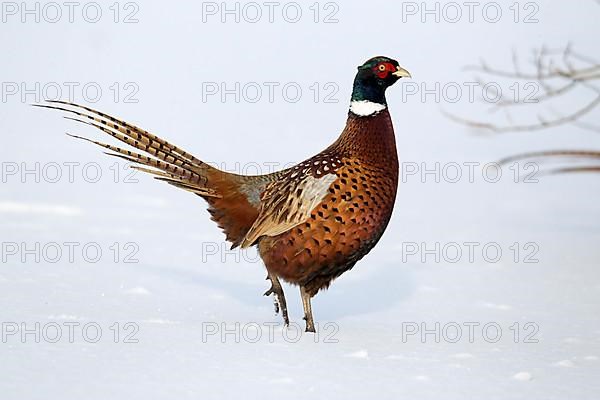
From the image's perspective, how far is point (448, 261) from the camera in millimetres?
8172

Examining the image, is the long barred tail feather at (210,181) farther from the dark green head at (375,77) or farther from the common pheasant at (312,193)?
the dark green head at (375,77)

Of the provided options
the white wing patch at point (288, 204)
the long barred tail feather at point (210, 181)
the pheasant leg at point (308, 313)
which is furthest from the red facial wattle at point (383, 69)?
the pheasant leg at point (308, 313)

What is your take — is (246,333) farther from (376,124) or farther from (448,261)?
(448,261)

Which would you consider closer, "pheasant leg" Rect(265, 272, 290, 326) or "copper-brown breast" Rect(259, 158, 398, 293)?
"copper-brown breast" Rect(259, 158, 398, 293)

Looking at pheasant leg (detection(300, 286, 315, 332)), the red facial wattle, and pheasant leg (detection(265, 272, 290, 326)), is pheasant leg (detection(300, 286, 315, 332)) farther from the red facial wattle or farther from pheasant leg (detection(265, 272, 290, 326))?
the red facial wattle

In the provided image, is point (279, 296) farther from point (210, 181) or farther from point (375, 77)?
point (375, 77)

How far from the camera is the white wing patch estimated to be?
5457mm

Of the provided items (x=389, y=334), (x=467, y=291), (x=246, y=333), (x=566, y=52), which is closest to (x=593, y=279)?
(x=467, y=291)

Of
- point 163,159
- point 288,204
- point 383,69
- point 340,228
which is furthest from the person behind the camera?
point 163,159

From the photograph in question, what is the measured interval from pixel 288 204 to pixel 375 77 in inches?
37.8

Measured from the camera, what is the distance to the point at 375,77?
18.7 ft

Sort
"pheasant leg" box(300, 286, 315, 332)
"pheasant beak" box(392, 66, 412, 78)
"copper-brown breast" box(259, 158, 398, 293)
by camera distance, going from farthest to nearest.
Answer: "pheasant beak" box(392, 66, 412, 78) < "pheasant leg" box(300, 286, 315, 332) < "copper-brown breast" box(259, 158, 398, 293)

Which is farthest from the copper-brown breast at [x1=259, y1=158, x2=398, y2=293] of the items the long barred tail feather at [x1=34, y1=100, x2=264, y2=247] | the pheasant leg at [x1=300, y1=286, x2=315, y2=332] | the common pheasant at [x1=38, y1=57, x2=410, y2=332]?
the long barred tail feather at [x1=34, y1=100, x2=264, y2=247]

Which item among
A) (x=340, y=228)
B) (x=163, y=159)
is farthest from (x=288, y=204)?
Result: (x=163, y=159)
